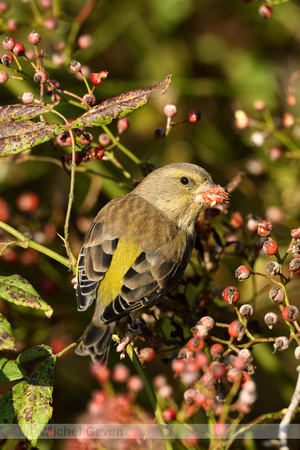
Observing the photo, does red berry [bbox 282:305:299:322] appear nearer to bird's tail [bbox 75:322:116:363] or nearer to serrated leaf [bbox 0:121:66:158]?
bird's tail [bbox 75:322:116:363]

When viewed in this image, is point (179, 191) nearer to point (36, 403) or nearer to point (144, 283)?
point (144, 283)

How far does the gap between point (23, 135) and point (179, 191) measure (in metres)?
1.52

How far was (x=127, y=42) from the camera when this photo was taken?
15.0 ft

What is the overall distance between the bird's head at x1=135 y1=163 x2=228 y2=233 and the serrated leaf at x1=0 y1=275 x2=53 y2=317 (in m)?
1.44

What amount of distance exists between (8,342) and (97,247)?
1206mm

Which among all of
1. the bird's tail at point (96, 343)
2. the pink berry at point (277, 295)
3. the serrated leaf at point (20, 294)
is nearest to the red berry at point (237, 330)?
the pink berry at point (277, 295)

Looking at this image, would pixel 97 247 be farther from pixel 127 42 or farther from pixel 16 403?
pixel 127 42

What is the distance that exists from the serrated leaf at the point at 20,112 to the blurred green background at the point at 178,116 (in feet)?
3.37

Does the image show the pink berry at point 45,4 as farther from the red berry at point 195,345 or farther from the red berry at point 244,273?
the red berry at point 195,345

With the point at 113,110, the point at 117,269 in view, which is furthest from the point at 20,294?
the point at 117,269

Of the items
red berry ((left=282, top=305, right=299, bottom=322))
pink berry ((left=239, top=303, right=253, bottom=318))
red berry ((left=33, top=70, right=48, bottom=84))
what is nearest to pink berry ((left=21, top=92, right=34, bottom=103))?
red berry ((left=33, top=70, right=48, bottom=84))

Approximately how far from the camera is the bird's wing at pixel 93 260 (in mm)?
2852

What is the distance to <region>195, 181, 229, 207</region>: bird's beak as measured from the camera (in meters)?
3.07

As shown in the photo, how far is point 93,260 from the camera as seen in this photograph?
3020 mm
